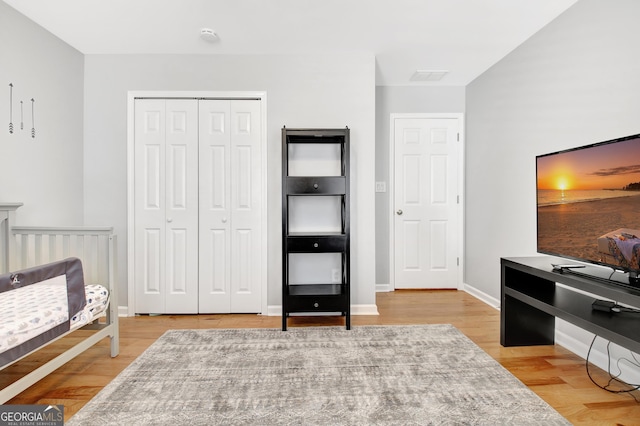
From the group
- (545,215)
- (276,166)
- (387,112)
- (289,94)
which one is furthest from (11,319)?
(387,112)

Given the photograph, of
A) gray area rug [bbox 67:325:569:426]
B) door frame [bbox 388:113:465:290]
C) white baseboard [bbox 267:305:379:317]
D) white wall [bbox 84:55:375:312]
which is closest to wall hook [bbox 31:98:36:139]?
white wall [bbox 84:55:375:312]

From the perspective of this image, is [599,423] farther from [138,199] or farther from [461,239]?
[138,199]

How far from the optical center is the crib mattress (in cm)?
155

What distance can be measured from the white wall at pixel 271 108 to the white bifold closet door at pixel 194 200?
0.15m

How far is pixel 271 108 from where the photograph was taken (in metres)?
3.06

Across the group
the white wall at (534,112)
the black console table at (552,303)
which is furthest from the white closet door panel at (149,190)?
the white wall at (534,112)

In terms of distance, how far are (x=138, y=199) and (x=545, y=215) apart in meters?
3.33

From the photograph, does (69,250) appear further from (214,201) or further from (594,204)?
(594,204)

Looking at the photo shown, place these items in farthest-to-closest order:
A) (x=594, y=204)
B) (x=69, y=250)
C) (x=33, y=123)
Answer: (x=33, y=123) → (x=69, y=250) → (x=594, y=204)

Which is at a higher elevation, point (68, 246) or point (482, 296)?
point (68, 246)

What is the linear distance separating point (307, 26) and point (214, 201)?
170cm

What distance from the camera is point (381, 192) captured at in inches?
154

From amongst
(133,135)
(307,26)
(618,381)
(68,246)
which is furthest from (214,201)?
(618,381)

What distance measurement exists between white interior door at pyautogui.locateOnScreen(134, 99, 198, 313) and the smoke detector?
1.89 feet
